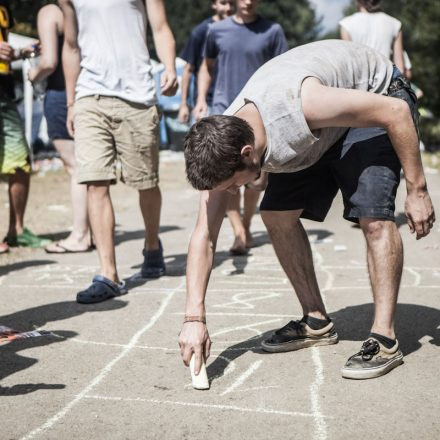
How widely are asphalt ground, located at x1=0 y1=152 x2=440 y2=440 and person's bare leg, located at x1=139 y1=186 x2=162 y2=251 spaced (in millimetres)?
308

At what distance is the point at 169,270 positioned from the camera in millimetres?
5504

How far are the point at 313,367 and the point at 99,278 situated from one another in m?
1.70

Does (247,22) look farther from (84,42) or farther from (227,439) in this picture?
(227,439)

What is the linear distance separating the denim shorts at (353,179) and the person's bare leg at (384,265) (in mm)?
54

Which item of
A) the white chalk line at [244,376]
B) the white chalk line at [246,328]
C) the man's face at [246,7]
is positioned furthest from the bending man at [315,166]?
the man's face at [246,7]

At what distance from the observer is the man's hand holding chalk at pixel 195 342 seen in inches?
121

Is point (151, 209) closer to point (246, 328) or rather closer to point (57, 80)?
point (246, 328)

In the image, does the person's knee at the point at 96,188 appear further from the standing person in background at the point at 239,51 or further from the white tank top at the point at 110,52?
the standing person in background at the point at 239,51

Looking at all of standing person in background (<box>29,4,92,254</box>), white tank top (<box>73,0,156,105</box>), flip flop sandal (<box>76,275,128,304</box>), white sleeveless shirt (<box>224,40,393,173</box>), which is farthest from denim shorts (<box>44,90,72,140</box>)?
white sleeveless shirt (<box>224,40,393,173</box>)

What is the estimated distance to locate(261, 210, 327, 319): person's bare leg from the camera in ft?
12.0

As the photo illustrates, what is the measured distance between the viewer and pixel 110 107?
15.7 ft

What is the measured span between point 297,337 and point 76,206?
3.08 metres

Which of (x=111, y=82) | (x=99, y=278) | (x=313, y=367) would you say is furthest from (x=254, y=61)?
(x=313, y=367)

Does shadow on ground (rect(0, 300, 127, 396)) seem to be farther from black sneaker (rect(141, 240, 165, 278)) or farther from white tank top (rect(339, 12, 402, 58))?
white tank top (rect(339, 12, 402, 58))
